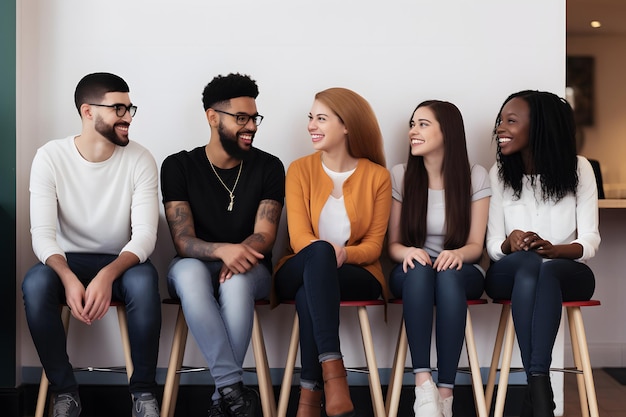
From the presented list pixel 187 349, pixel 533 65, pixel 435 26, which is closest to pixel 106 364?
pixel 187 349

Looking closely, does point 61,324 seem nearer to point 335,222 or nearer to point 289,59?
point 335,222

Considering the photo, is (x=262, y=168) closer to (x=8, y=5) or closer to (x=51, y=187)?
(x=51, y=187)

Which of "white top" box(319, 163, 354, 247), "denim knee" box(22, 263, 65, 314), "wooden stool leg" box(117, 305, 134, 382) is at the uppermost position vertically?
"white top" box(319, 163, 354, 247)

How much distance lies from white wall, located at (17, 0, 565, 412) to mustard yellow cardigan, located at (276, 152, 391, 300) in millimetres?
283

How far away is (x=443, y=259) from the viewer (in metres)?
2.54

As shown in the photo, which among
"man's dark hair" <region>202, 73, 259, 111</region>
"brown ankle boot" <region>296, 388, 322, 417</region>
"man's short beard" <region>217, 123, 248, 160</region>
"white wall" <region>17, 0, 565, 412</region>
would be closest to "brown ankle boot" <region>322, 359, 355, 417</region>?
"brown ankle boot" <region>296, 388, 322, 417</region>

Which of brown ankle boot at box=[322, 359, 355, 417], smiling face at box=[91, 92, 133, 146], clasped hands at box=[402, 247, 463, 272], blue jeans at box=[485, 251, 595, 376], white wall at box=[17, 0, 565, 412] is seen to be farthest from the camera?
white wall at box=[17, 0, 565, 412]

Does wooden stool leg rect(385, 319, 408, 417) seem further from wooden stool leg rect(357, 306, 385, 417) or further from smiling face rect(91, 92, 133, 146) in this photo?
smiling face rect(91, 92, 133, 146)

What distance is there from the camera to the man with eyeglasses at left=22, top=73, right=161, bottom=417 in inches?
94.2

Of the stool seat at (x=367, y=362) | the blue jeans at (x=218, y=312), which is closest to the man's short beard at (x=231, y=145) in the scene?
the blue jeans at (x=218, y=312)

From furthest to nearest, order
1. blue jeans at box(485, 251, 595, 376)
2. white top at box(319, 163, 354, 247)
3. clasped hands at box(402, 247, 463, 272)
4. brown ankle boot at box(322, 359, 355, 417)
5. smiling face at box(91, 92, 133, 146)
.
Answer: white top at box(319, 163, 354, 247)
smiling face at box(91, 92, 133, 146)
clasped hands at box(402, 247, 463, 272)
blue jeans at box(485, 251, 595, 376)
brown ankle boot at box(322, 359, 355, 417)

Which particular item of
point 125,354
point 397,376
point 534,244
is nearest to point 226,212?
point 125,354

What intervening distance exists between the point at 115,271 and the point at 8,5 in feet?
3.61

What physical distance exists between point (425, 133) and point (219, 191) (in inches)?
29.5
